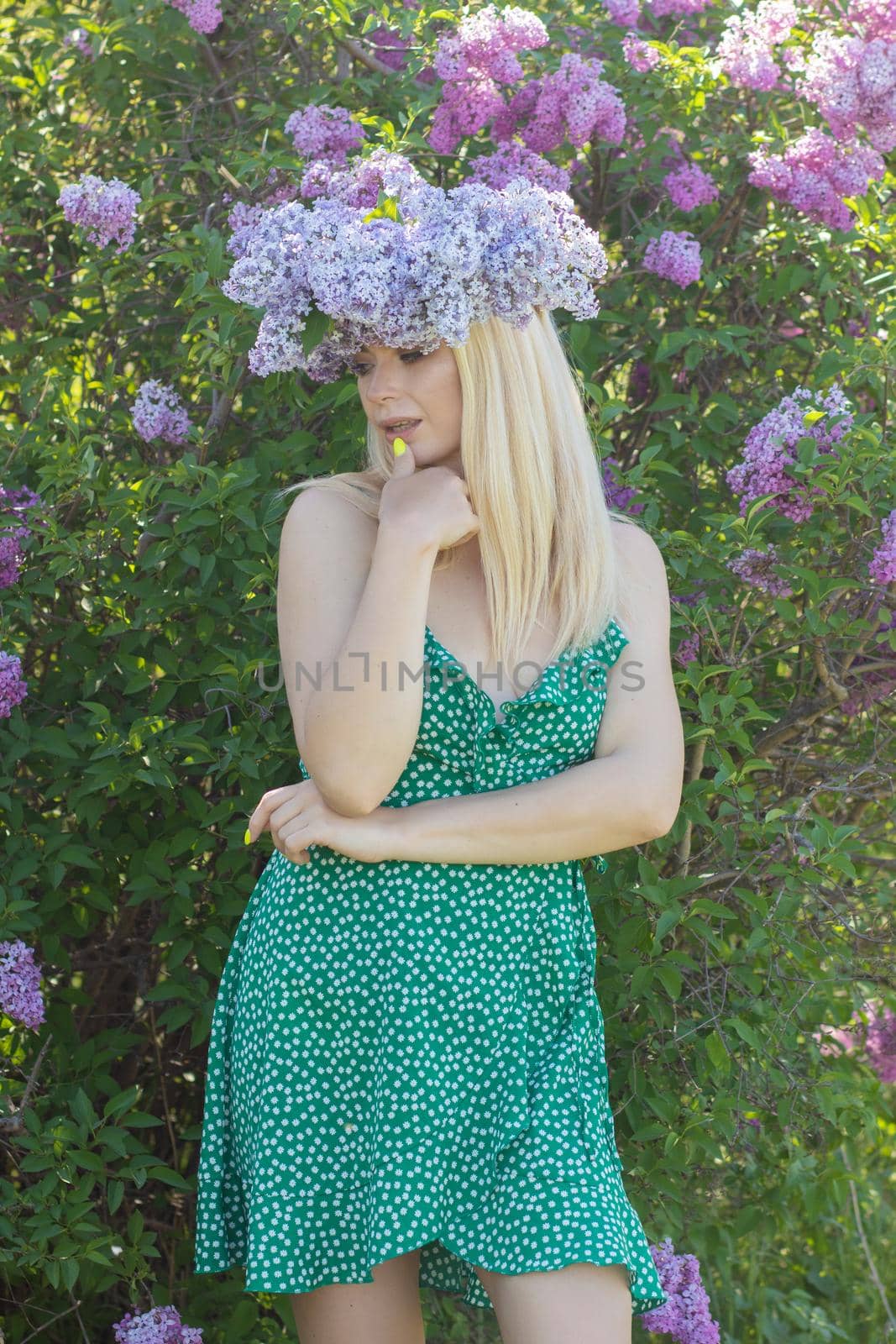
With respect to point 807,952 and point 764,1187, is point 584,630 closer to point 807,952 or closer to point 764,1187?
point 807,952

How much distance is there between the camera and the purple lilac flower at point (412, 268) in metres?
2.00

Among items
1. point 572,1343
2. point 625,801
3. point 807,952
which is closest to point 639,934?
point 807,952

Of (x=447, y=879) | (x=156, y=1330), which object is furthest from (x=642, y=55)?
(x=156, y=1330)

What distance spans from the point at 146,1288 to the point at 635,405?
6.81ft

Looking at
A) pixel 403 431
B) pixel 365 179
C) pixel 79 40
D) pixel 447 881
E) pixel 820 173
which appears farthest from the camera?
pixel 79 40

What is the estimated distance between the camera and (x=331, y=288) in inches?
79.5

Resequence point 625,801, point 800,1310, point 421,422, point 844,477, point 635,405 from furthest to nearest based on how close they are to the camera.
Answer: point 800,1310, point 635,405, point 844,477, point 421,422, point 625,801

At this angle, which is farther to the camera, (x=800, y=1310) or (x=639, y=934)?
(x=800, y=1310)

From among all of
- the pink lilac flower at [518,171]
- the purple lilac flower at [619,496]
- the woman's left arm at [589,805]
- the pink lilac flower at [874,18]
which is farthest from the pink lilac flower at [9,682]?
the pink lilac flower at [874,18]

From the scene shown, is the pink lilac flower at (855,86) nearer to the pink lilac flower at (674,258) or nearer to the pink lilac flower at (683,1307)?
the pink lilac flower at (674,258)

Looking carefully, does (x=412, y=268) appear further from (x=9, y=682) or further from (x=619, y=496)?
(x=9, y=682)

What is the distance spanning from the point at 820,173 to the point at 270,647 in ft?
4.79

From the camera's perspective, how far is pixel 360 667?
1902 millimetres

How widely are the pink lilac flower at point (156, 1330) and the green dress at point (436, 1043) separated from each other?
0.69m
